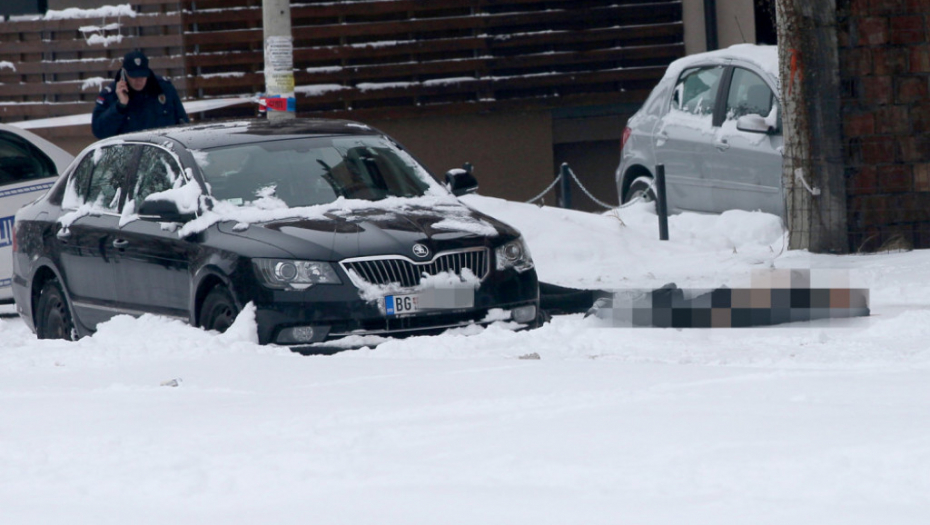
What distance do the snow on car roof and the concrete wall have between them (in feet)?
17.6

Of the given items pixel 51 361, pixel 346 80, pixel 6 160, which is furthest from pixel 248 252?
pixel 346 80

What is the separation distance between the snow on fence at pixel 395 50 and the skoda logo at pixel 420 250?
413 inches

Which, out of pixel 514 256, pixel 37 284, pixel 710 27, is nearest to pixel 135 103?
pixel 37 284

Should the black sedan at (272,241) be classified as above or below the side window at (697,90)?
below

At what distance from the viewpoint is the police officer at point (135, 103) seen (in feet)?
33.8

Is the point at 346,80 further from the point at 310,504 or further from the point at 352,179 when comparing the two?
the point at 310,504

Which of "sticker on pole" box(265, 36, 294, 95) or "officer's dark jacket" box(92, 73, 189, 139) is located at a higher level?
"sticker on pole" box(265, 36, 294, 95)

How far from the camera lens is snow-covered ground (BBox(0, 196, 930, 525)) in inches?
147

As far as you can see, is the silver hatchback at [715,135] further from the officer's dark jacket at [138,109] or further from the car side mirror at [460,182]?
the officer's dark jacket at [138,109]

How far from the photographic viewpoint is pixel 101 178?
27.6 feet

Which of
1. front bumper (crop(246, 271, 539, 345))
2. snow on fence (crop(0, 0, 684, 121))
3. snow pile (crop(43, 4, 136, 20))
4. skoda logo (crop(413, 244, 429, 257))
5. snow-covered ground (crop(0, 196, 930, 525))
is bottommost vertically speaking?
snow-covered ground (crop(0, 196, 930, 525))

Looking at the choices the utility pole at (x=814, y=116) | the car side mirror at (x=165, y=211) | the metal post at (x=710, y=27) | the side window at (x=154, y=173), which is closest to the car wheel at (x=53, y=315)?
the side window at (x=154, y=173)

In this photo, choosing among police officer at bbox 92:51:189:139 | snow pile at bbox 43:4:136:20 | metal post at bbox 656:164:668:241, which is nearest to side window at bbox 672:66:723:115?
metal post at bbox 656:164:668:241

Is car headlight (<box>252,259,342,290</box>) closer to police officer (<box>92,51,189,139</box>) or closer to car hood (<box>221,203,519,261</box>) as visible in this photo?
car hood (<box>221,203,519,261</box>)
